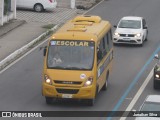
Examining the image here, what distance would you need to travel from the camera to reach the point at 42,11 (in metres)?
47.4

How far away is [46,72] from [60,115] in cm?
188

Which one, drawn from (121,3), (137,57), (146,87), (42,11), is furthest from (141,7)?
(146,87)

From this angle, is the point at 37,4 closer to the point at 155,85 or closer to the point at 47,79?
the point at 155,85

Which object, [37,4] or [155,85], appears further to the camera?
[37,4]

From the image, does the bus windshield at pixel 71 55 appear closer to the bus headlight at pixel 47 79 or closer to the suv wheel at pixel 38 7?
the bus headlight at pixel 47 79

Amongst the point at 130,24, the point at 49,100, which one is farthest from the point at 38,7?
the point at 49,100

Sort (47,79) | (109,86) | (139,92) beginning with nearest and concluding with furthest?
(47,79) → (139,92) → (109,86)

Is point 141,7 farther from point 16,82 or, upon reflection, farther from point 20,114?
point 20,114

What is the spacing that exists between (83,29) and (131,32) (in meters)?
12.9

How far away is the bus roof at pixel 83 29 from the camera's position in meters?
24.2

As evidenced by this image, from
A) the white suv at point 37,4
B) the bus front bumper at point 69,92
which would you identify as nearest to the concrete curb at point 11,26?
the white suv at point 37,4

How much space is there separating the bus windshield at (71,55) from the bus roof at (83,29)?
21 centimetres

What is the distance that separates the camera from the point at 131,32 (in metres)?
37.6

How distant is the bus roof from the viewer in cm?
2419
